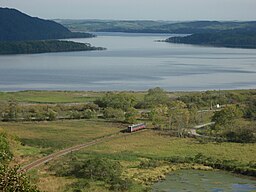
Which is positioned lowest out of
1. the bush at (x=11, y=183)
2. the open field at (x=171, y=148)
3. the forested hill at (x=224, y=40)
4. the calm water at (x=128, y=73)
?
the open field at (x=171, y=148)

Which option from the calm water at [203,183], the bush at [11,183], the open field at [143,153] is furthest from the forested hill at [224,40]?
the bush at [11,183]

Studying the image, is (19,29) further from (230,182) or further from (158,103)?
(230,182)

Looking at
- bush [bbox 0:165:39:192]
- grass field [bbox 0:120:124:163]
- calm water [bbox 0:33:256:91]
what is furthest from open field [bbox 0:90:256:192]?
calm water [bbox 0:33:256:91]

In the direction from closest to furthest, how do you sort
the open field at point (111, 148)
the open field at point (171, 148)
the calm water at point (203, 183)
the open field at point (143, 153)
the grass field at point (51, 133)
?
the calm water at point (203, 183) → the open field at point (143, 153) → the open field at point (111, 148) → the open field at point (171, 148) → the grass field at point (51, 133)

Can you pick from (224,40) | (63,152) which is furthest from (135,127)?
(224,40)

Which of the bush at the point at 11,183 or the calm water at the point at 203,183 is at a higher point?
the bush at the point at 11,183

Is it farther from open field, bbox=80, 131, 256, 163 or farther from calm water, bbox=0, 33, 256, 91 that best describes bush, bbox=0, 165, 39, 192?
calm water, bbox=0, 33, 256, 91

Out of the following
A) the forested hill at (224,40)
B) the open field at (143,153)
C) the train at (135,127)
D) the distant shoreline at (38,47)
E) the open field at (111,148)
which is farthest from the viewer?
the forested hill at (224,40)

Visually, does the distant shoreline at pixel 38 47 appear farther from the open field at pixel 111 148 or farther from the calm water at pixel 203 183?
the calm water at pixel 203 183

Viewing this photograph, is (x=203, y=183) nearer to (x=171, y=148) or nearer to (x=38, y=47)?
(x=171, y=148)
